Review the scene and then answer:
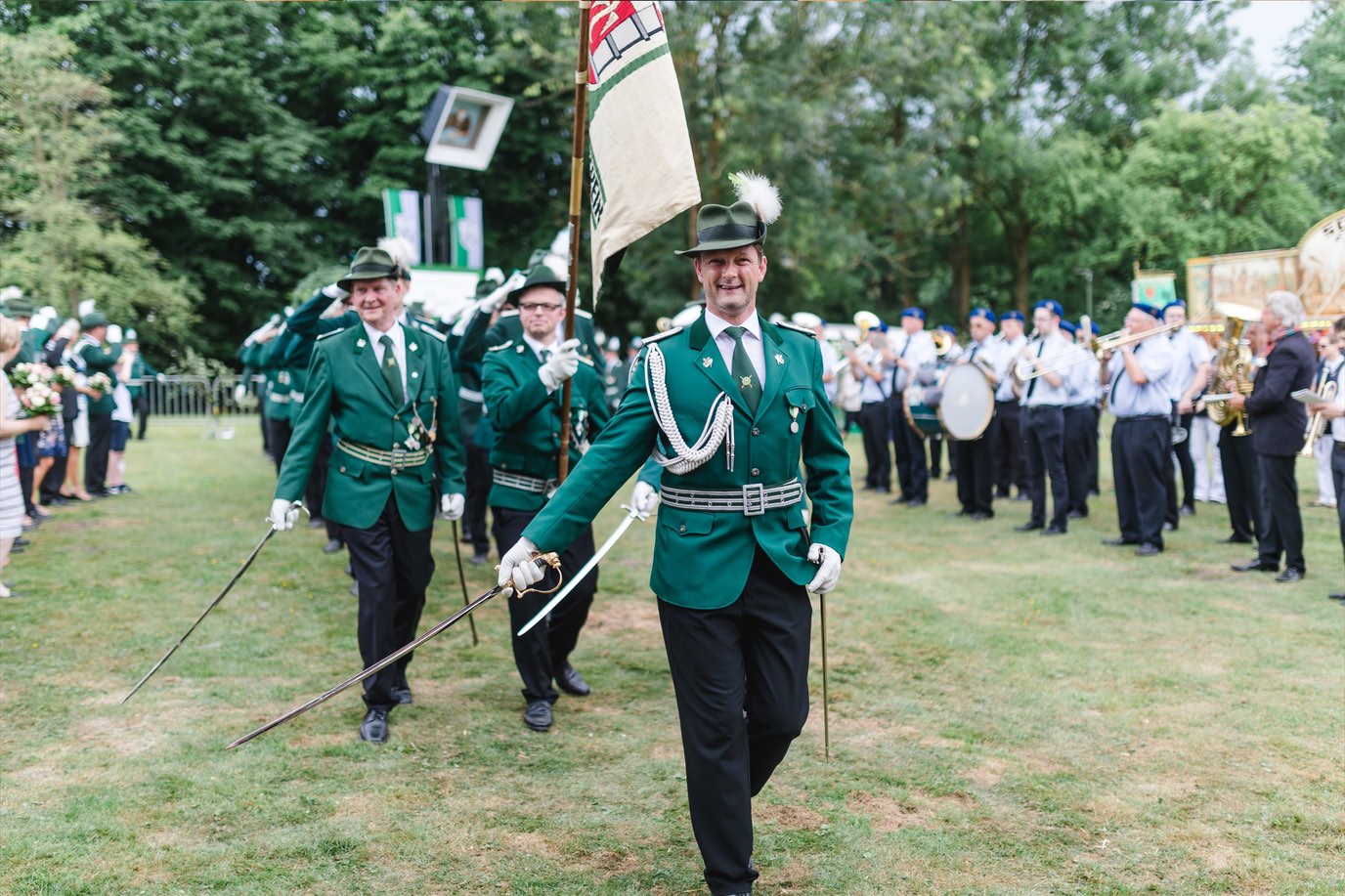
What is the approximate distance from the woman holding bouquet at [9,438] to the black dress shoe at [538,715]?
431cm

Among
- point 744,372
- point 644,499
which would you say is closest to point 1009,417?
point 644,499

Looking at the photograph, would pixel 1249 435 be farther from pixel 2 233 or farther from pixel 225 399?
pixel 2 233

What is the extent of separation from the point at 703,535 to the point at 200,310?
36105mm

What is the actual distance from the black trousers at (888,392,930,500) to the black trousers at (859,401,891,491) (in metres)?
0.13

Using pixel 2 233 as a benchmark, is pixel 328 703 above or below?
below

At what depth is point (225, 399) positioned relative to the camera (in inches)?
1164

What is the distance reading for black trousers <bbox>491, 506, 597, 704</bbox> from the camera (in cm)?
566

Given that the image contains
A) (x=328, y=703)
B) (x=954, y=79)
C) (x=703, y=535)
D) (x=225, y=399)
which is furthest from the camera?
(x=225, y=399)

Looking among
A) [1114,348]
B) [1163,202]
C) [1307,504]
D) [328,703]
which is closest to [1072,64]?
[1163,202]

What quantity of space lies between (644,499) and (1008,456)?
10.6 m

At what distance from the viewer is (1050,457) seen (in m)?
11.6

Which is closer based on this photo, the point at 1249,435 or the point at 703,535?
the point at 703,535

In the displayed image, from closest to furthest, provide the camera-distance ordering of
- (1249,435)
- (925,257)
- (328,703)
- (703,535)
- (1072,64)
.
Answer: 1. (703,535)
2. (328,703)
3. (1249,435)
4. (1072,64)
5. (925,257)

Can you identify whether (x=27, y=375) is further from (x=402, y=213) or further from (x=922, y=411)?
(x=402, y=213)
